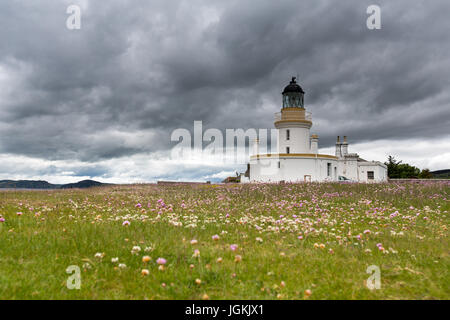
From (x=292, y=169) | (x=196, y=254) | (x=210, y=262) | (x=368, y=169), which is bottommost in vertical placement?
(x=210, y=262)

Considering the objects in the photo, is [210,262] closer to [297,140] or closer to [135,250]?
[135,250]

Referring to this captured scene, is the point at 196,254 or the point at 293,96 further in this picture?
the point at 293,96

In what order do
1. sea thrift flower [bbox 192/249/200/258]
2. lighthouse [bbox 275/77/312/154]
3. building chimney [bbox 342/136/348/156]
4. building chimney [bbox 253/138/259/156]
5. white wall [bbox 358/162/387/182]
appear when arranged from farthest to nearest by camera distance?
building chimney [bbox 342/136/348/156]
white wall [bbox 358/162/387/182]
building chimney [bbox 253/138/259/156]
lighthouse [bbox 275/77/312/154]
sea thrift flower [bbox 192/249/200/258]

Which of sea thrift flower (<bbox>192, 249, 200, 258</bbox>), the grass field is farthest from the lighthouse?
sea thrift flower (<bbox>192, 249, 200, 258</bbox>)

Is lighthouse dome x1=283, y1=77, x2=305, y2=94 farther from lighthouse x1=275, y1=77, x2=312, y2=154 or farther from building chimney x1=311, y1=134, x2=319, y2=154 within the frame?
building chimney x1=311, y1=134, x2=319, y2=154

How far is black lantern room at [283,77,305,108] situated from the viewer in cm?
5050

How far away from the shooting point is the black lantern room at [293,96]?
50500mm

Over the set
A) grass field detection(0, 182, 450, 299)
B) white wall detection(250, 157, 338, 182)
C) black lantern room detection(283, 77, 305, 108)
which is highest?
black lantern room detection(283, 77, 305, 108)

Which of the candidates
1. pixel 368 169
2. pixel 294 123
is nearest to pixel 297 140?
pixel 294 123

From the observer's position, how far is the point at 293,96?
50500mm

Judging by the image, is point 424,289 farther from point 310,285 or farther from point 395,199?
point 395,199

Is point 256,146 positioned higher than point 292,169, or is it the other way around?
point 256,146

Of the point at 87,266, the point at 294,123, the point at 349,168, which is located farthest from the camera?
the point at 349,168
